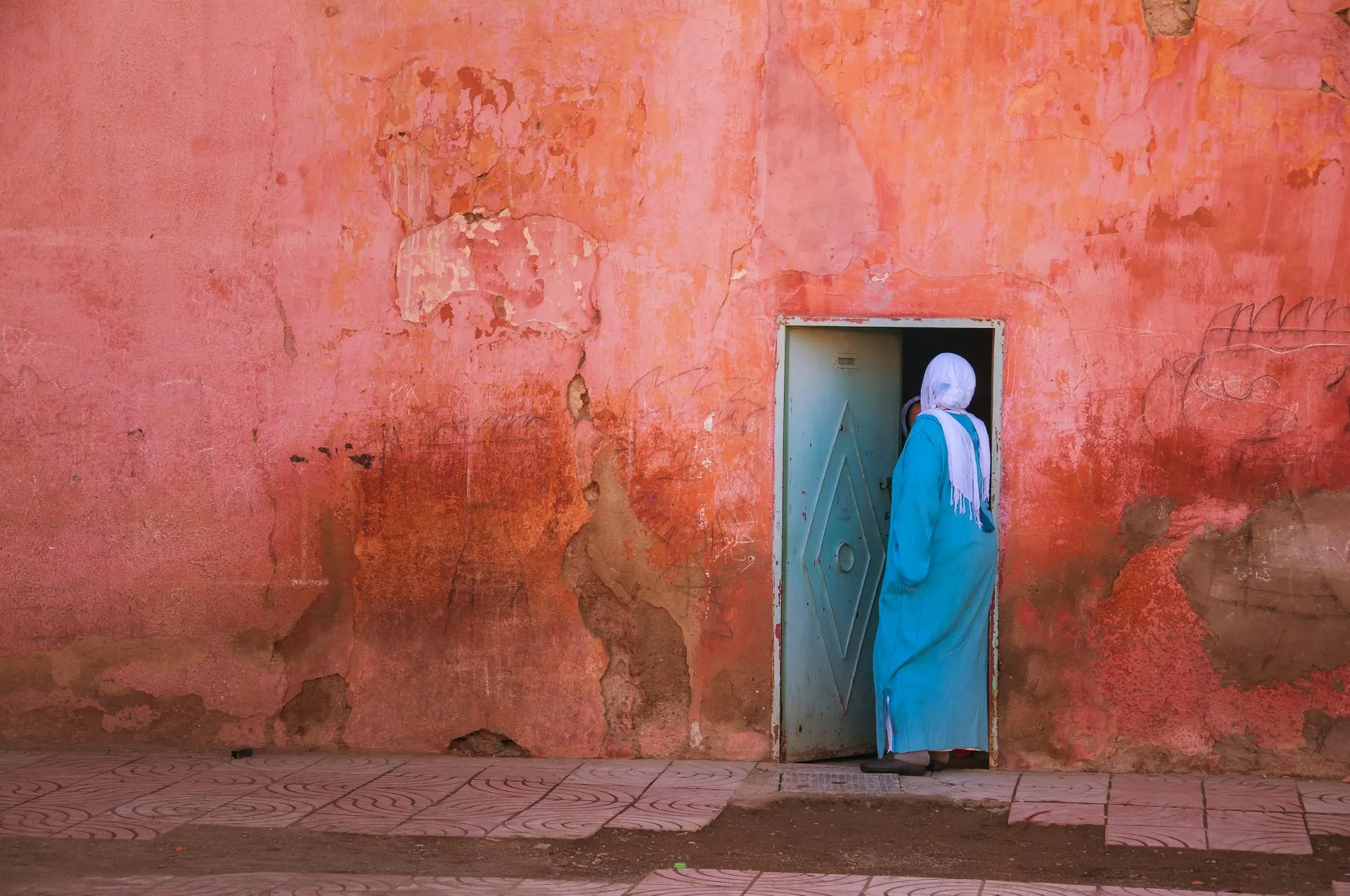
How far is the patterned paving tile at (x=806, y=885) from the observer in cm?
446

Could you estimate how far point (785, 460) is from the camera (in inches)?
244

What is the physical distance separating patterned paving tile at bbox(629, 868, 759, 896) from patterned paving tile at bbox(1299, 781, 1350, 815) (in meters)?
2.18

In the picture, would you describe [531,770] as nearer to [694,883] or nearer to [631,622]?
[631,622]

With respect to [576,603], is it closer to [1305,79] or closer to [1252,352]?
[1252,352]

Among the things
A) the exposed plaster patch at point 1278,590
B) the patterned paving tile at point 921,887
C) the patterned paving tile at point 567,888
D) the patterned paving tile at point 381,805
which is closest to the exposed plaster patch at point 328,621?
the patterned paving tile at point 381,805

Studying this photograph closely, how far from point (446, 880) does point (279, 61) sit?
3767mm

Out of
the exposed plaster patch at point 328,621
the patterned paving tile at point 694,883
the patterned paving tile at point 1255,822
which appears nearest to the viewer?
the patterned paving tile at point 694,883

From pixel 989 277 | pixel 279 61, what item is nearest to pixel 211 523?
pixel 279 61

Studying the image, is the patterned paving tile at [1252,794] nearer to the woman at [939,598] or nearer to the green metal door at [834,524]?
the woman at [939,598]

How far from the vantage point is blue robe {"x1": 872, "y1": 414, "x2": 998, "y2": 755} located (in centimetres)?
593

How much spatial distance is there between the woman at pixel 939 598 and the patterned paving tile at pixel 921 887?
4.46ft

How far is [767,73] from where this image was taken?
6.16m

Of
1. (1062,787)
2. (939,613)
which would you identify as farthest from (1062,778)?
(939,613)

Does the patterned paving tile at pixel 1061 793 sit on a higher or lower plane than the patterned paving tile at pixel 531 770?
higher
